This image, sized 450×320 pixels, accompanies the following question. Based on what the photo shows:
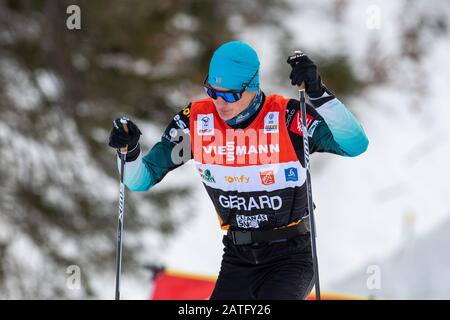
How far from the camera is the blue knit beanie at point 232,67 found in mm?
4070

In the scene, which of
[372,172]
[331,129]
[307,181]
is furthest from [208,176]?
[372,172]

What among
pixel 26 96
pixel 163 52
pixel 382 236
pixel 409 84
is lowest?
pixel 382 236

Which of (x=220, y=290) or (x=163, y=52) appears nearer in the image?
(x=220, y=290)

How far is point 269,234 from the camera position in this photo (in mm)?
4246

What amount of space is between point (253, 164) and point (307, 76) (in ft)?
1.80

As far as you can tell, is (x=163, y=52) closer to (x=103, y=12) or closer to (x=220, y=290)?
(x=103, y=12)

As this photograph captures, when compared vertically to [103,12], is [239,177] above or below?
below

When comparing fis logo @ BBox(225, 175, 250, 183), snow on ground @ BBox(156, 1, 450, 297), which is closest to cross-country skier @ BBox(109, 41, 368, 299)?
fis logo @ BBox(225, 175, 250, 183)

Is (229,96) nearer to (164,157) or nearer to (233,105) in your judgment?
(233,105)

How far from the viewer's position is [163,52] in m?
13.5

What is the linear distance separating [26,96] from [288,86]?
4.39 m

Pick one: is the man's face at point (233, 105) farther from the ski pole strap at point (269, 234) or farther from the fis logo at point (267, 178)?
the ski pole strap at point (269, 234)
